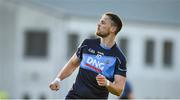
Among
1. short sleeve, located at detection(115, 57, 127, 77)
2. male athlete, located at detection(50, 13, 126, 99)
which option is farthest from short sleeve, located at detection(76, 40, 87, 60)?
short sleeve, located at detection(115, 57, 127, 77)

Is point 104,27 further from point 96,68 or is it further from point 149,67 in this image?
point 149,67

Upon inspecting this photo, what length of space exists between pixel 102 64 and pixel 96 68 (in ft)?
0.26

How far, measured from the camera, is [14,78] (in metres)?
49.7

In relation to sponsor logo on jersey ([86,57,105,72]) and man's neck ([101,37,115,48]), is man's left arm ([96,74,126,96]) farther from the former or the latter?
man's neck ([101,37,115,48])

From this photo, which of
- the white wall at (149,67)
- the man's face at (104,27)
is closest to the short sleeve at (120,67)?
the man's face at (104,27)

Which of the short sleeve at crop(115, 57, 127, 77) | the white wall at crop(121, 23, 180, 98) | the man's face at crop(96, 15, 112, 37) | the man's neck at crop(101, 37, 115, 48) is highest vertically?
the man's face at crop(96, 15, 112, 37)

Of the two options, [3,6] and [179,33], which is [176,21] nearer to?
[179,33]

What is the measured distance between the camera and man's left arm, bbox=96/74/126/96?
995 cm

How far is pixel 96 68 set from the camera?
10328mm

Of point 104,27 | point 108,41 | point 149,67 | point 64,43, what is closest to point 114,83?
point 108,41

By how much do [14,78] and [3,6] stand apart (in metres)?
3.64

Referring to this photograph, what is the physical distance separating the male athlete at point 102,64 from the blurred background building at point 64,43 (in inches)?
1401

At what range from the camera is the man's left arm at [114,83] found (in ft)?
32.7

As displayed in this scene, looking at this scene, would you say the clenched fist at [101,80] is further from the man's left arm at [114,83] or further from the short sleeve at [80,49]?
the short sleeve at [80,49]
